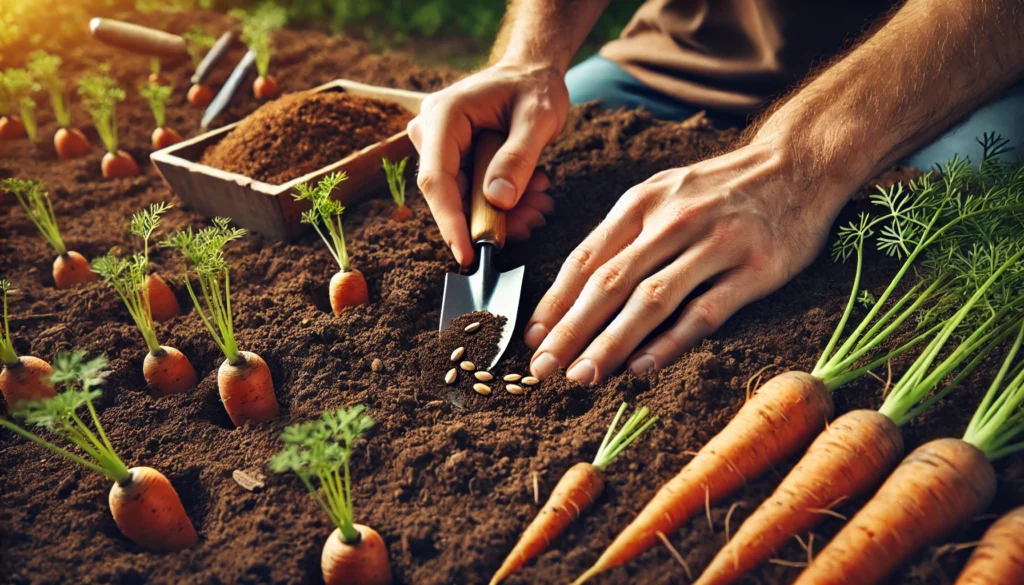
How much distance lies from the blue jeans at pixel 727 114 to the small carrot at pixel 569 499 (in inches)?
59.5

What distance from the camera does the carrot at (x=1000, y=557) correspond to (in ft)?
4.25

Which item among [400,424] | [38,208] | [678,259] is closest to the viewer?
[400,424]

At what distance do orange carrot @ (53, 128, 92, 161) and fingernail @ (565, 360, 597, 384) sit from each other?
2.85m

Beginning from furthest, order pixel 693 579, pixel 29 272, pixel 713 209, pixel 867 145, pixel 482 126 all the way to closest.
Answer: pixel 29 272, pixel 482 126, pixel 867 145, pixel 713 209, pixel 693 579

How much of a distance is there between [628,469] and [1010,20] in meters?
1.72

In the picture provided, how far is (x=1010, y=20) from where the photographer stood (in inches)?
85.3

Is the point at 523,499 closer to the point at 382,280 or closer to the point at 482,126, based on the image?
the point at 382,280

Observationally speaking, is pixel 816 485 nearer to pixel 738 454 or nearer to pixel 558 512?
pixel 738 454

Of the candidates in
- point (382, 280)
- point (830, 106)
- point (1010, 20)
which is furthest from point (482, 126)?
point (1010, 20)

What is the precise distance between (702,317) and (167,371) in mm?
1407

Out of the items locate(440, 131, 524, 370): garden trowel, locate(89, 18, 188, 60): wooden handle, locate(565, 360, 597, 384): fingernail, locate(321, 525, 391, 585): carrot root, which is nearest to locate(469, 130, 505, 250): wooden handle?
locate(440, 131, 524, 370): garden trowel

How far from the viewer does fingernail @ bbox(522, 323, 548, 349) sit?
6.63 feet

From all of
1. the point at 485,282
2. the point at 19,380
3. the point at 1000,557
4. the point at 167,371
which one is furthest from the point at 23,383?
the point at 1000,557

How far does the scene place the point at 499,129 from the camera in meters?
2.56
